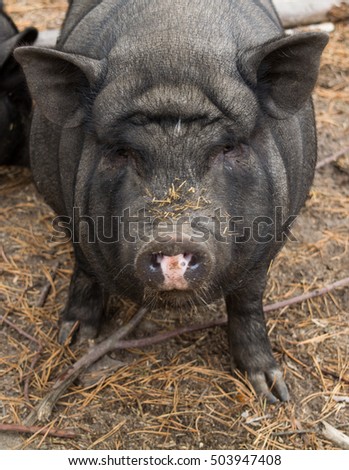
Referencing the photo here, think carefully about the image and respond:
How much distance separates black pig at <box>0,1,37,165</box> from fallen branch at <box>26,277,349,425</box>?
7.24 ft

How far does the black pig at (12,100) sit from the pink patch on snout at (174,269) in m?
3.35

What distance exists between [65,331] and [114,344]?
357mm

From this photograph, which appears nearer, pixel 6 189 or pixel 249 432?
pixel 249 432

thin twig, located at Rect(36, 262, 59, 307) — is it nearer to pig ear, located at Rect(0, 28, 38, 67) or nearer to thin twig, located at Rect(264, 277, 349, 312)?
thin twig, located at Rect(264, 277, 349, 312)

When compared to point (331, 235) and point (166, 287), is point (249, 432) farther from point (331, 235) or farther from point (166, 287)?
point (331, 235)

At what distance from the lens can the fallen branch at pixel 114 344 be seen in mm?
4055

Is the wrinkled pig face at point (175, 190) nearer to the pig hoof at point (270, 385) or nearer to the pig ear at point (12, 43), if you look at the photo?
the pig hoof at point (270, 385)

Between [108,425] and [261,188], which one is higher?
[261,188]

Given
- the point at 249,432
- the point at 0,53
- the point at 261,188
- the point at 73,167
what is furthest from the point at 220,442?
the point at 0,53

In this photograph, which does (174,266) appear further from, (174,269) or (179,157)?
(179,157)

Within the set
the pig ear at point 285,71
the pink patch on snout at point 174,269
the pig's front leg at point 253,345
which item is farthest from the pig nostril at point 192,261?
the pig's front leg at point 253,345

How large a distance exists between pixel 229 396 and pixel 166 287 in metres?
1.28

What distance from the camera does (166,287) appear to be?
3.20 m

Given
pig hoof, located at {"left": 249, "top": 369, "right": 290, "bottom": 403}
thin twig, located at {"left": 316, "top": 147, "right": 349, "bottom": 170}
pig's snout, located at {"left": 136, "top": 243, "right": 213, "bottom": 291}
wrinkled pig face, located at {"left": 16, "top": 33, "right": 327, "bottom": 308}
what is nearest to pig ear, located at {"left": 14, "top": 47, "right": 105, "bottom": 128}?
wrinkled pig face, located at {"left": 16, "top": 33, "right": 327, "bottom": 308}
